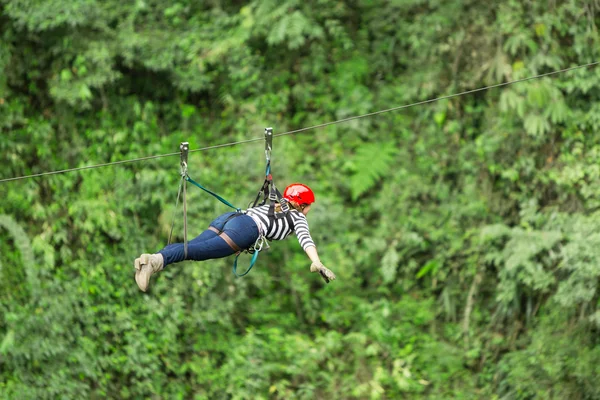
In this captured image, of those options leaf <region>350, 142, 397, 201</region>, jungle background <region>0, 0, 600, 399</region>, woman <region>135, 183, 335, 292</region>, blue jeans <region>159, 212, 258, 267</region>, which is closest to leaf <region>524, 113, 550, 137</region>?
jungle background <region>0, 0, 600, 399</region>

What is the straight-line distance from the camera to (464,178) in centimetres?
1153

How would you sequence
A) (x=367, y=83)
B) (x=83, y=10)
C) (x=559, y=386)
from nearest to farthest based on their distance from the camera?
(x=559, y=386)
(x=83, y=10)
(x=367, y=83)

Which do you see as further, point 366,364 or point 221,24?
point 221,24

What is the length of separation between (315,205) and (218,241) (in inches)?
216

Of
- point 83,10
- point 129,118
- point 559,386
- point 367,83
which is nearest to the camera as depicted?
point 559,386

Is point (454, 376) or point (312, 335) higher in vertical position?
point (312, 335)

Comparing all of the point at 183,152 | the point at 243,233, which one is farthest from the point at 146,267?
the point at 183,152

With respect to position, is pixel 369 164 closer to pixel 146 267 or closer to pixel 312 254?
pixel 312 254

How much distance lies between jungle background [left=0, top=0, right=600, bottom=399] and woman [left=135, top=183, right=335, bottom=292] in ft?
15.3

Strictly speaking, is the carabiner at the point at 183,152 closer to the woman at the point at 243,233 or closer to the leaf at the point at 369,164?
the woman at the point at 243,233

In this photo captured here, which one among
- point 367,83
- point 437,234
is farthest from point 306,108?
point 437,234

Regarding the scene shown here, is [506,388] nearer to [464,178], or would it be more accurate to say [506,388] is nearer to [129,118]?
[464,178]

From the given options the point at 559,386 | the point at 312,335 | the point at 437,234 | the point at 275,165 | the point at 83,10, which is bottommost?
the point at 559,386

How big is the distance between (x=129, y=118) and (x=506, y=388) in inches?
231
